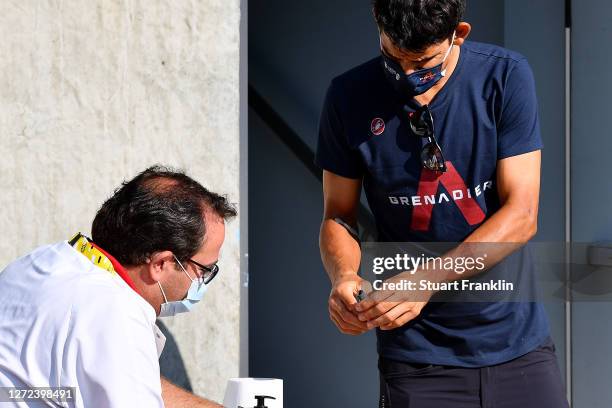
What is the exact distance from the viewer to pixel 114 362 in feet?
5.82

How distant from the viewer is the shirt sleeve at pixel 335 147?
2568 mm

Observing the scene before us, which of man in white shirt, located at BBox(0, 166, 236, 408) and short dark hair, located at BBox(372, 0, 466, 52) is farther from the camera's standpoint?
short dark hair, located at BBox(372, 0, 466, 52)

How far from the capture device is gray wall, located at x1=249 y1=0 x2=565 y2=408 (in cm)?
526

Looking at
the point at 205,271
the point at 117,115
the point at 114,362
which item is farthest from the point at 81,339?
the point at 117,115

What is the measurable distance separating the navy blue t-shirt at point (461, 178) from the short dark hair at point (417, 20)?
0.20 meters

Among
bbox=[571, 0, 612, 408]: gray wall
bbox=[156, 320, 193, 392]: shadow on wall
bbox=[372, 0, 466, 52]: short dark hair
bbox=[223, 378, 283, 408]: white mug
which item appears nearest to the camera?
bbox=[372, 0, 466, 52]: short dark hair

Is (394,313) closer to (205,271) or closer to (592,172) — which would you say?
(205,271)

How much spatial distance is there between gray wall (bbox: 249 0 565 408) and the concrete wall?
1639mm

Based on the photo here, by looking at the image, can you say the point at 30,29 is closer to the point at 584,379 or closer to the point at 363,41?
the point at 363,41

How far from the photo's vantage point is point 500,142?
2408mm

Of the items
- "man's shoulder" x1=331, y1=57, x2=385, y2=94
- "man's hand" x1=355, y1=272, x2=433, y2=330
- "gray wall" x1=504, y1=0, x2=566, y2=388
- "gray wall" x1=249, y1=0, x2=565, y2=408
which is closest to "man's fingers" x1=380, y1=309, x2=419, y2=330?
"man's hand" x1=355, y1=272, x2=433, y2=330

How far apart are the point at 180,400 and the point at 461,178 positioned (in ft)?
3.08

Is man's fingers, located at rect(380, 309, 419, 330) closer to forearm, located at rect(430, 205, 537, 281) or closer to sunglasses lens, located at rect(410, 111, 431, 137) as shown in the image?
forearm, located at rect(430, 205, 537, 281)

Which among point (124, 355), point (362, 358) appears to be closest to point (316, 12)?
point (362, 358)
